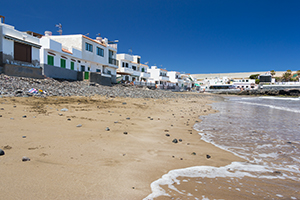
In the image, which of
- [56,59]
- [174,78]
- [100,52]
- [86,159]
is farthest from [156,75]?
[86,159]

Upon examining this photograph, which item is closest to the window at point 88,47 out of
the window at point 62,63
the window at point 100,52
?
the window at point 100,52

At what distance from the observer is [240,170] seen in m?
3.44

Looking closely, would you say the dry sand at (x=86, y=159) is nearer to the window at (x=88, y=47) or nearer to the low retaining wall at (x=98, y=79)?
the low retaining wall at (x=98, y=79)

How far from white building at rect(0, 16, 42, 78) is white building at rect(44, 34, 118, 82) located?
5.70 m

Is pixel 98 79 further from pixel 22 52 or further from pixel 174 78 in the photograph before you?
pixel 174 78

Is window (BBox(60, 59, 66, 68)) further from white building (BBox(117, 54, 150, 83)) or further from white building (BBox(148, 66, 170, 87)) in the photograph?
white building (BBox(148, 66, 170, 87))

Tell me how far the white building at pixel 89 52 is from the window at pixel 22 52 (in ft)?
20.4

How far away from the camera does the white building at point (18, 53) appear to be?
1898 centimetres

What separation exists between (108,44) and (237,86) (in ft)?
223

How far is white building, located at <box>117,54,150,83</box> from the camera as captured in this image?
52319 millimetres

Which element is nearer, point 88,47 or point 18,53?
point 18,53

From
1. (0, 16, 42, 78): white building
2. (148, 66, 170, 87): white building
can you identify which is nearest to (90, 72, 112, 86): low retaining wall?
(0, 16, 42, 78): white building

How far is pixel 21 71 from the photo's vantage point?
63.3 feet

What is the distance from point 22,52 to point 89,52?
588 inches
